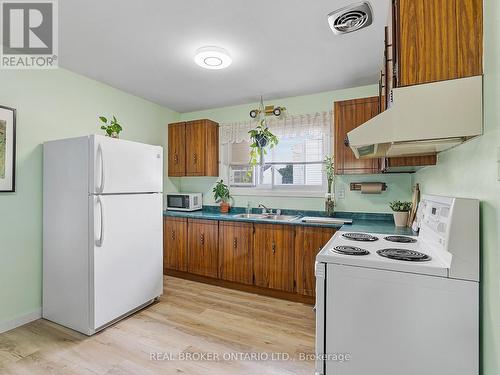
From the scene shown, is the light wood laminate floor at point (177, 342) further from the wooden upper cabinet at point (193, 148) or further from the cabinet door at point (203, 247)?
the wooden upper cabinet at point (193, 148)

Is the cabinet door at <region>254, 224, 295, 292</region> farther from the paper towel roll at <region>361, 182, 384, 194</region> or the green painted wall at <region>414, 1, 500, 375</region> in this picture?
the green painted wall at <region>414, 1, 500, 375</region>

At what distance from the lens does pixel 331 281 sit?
1.37 m

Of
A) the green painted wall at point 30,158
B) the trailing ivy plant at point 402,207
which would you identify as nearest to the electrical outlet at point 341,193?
the trailing ivy plant at point 402,207

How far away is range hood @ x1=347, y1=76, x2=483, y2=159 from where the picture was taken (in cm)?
110

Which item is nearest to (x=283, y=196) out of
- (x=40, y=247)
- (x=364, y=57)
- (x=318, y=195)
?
(x=318, y=195)

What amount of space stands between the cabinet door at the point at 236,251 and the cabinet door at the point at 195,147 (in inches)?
41.2

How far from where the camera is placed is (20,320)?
91.5 inches

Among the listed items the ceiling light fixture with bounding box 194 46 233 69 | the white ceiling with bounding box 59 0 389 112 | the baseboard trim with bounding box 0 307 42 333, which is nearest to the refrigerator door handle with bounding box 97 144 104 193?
the white ceiling with bounding box 59 0 389 112

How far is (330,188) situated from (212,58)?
201 centimetres

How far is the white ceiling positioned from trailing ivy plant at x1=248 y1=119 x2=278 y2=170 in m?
0.50

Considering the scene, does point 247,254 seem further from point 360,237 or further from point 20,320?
point 20,320

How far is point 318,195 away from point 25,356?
3.16 metres

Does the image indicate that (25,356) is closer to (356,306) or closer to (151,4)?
(356,306)

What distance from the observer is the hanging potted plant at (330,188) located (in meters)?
3.20
